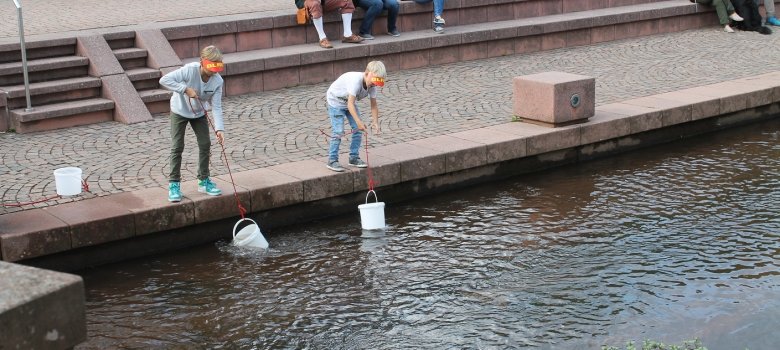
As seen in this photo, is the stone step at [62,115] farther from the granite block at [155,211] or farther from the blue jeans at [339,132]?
the blue jeans at [339,132]

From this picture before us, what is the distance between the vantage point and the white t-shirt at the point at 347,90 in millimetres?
9164

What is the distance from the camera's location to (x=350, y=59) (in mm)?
14062

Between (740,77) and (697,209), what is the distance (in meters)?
4.68

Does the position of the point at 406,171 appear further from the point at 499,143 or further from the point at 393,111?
the point at 393,111

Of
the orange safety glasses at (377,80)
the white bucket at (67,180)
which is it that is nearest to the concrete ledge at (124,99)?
the white bucket at (67,180)

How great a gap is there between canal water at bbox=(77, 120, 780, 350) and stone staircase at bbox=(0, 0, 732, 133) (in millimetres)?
3900

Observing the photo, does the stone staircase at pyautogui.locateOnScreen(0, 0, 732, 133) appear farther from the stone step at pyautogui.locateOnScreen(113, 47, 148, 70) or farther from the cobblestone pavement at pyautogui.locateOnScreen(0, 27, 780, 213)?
the cobblestone pavement at pyautogui.locateOnScreen(0, 27, 780, 213)

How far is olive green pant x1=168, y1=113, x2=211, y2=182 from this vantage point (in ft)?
28.0

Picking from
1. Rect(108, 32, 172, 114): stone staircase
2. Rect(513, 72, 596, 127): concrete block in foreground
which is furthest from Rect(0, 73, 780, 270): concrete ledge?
Rect(108, 32, 172, 114): stone staircase

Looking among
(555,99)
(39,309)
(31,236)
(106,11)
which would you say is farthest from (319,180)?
(106,11)

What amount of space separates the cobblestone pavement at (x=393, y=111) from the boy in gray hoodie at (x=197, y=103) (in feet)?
2.18

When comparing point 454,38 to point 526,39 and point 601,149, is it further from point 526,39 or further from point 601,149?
point 601,149

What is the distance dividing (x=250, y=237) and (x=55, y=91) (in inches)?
175

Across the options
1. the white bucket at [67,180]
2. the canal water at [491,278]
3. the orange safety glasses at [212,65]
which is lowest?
the canal water at [491,278]
